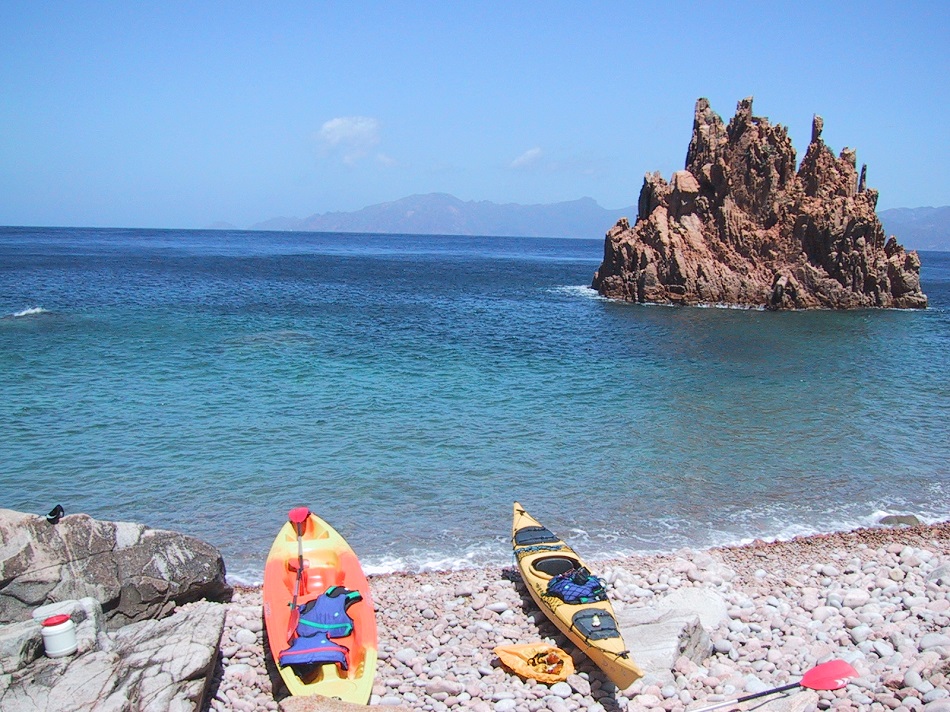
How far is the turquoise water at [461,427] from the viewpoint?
1552cm

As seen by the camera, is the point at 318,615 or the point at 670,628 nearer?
the point at 318,615

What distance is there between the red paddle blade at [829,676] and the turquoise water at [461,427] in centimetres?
513

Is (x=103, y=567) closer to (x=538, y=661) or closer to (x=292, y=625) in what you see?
(x=292, y=625)

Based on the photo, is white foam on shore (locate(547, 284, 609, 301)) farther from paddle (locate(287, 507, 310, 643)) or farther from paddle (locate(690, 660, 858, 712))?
paddle (locate(690, 660, 858, 712))

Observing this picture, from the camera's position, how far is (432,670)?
976 centimetres

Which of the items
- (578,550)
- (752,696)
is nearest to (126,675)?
(752,696)

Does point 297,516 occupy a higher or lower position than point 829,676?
higher

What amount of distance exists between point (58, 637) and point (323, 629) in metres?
3.01

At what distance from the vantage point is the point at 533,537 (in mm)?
12695

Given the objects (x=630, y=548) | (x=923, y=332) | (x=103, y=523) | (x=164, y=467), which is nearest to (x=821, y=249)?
(x=923, y=332)

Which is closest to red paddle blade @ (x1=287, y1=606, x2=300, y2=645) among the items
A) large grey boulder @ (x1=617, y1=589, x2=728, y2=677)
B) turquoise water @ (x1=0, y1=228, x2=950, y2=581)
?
turquoise water @ (x1=0, y1=228, x2=950, y2=581)

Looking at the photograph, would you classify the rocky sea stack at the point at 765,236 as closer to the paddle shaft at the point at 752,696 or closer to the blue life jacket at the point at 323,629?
the paddle shaft at the point at 752,696

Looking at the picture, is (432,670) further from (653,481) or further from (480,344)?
(480,344)

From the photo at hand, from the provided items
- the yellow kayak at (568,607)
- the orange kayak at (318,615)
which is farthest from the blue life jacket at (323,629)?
the yellow kayak at (568,607)
